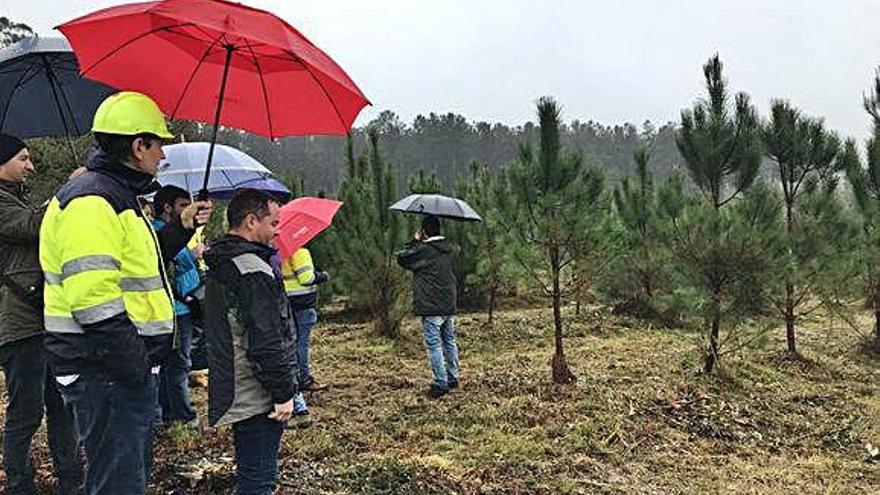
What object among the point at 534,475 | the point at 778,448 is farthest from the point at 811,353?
the point at 534,475

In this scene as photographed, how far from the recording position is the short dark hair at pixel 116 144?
2289 millimetres

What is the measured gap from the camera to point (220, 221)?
11.0 meters

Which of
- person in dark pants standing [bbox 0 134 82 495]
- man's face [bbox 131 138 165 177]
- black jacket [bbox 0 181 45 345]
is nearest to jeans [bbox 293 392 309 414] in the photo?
person in dark pants standing [bbox 0 134 82 495]

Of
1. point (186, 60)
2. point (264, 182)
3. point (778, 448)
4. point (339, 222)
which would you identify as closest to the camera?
point (186, 60)

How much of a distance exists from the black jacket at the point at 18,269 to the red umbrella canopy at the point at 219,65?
2.06 ft

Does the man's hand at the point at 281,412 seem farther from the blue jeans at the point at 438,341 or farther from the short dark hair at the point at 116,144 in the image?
the blue jeans at the point at 438,341

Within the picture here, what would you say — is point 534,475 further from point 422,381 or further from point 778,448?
point 422,381

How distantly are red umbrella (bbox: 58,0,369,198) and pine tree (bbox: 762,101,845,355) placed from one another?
630 centimetres

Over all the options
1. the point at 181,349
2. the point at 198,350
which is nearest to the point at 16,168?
the point at 181,349

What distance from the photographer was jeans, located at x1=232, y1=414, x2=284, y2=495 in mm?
2572

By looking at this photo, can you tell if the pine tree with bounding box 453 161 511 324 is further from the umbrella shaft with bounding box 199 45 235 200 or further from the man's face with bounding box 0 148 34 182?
the man's face with bounding box 0 148 34 182

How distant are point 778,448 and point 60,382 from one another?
4789mm

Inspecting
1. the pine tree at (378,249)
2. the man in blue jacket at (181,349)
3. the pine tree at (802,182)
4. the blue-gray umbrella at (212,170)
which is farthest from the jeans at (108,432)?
the pine tree at (802,182)

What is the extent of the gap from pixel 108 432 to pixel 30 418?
1.12 m
